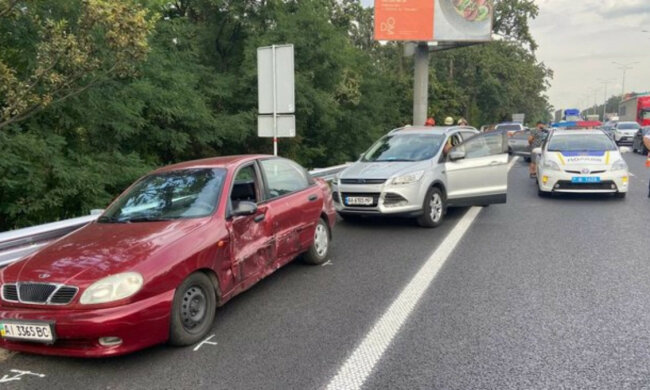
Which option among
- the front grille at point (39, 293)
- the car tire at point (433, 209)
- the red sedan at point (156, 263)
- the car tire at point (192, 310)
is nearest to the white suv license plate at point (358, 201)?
the car tire at point (433, 209)

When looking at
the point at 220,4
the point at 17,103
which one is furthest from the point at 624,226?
the point at 220,4

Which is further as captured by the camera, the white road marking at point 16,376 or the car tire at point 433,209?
the car tire at point 433,209

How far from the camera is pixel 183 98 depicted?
11.9 meters

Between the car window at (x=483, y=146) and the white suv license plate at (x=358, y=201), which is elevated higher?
the car window at (x=483, y=146)

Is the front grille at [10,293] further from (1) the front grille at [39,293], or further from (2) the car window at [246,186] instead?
(2) the car window at [246,186]

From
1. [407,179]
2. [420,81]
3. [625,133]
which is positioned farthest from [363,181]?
[625,133]

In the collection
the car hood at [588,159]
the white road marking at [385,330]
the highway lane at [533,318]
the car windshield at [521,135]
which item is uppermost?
the car windshield at [521,135]

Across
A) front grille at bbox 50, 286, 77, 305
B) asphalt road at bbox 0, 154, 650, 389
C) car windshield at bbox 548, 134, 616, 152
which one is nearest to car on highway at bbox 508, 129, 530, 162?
car windshield at bbox 548, 134, 616, 152

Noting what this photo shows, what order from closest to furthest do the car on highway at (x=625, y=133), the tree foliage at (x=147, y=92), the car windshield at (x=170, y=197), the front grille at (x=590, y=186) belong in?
the car windshield at (x=170, y=197) → the tree foliage at (x=147, y=92) → the front grille at (x=590, y=186) → the car on highway at (x=625, y=133)

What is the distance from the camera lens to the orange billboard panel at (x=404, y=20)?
2619 centimetres

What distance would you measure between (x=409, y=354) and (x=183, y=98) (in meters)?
9.47

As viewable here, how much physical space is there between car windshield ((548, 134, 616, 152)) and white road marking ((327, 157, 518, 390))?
643 centimetres

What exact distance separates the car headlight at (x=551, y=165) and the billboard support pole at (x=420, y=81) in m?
18.5

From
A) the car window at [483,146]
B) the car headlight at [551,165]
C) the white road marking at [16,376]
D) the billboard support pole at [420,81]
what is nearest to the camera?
the white road marking at [16,376]
